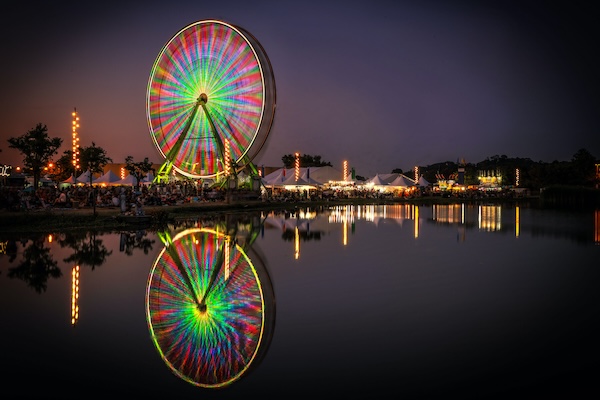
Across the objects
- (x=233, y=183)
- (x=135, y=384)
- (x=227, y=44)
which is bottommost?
(x=135, y=384)

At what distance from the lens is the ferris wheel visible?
37.7m

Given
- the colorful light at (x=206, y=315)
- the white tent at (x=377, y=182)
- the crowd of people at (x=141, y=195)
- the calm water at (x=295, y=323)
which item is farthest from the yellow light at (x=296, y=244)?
the white tent at (x=377, y=182)

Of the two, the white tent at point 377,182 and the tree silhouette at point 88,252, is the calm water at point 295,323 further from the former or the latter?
the white tent at point 377,182

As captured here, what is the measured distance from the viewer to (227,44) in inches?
1500

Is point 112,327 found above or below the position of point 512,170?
below

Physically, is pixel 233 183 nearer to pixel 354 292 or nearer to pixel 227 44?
pixel 227 44

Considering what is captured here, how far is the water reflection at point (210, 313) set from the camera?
6.21 metres

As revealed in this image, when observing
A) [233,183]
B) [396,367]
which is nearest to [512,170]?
[233,183]

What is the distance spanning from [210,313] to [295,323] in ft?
4.54

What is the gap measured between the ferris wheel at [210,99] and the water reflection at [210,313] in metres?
24.9

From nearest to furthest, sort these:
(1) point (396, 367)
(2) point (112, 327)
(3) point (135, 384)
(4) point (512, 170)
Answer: (3) point (135, 384) < (1) point (396, 367) < (2) point (112, 327) < (4) point (512, 170)

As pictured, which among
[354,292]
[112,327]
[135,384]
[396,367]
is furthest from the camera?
[354,292]

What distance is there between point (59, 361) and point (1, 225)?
57.4ft

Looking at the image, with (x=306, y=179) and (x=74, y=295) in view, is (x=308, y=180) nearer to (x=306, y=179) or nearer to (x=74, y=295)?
(x=306, y=179)
